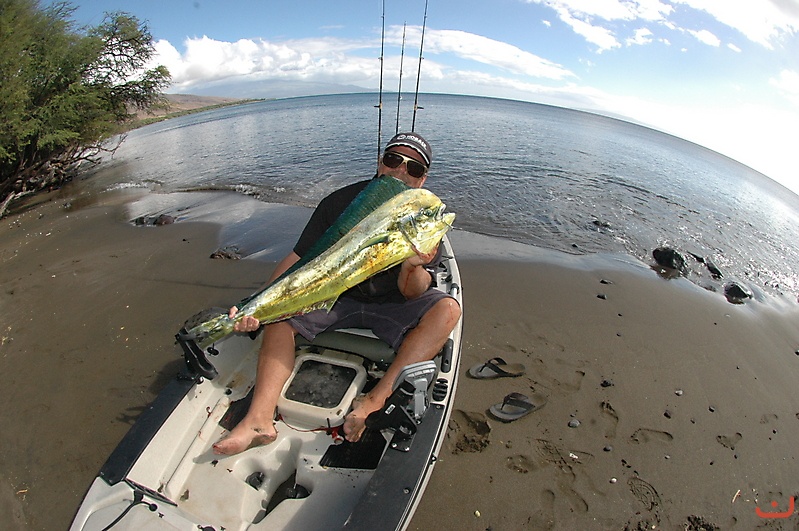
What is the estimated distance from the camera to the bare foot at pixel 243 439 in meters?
2.87

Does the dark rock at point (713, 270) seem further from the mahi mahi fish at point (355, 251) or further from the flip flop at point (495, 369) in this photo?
the mahi mahi fish at point (355, 251)

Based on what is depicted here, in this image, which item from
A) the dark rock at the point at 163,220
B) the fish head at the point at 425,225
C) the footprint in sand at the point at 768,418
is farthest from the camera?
the dark rock at the point at 163,220

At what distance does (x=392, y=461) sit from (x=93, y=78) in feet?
82.9

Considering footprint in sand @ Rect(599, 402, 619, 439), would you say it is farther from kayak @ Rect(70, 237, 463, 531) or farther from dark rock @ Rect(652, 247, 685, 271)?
dark rock @ Rect(652, 247, 685, 271)

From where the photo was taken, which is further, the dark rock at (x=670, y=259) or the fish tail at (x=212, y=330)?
the dark rock at (x=670, y=259)

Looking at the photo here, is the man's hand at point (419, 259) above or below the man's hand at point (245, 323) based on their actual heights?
above

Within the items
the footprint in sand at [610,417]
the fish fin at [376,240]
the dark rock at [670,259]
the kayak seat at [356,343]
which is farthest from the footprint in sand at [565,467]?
the dark rock at [670,259]

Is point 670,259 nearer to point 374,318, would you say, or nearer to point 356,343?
point 374,318

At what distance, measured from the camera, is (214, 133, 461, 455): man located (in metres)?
3.18

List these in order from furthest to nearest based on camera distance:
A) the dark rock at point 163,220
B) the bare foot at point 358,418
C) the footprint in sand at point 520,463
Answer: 1. the dark rock at point 163,220
2. the footprint in sand at point 520,463
3. the bare foot at point 358,418

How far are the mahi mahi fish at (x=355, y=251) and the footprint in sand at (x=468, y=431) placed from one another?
233 centimetres

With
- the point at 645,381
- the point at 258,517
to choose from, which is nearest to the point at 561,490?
the point at 645,381

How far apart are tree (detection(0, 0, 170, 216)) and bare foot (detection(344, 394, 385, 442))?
16519 millimetres

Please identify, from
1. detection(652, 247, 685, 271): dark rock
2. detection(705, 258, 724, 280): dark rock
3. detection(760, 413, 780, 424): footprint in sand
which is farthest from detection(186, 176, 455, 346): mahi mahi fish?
detection(705, 258, 724, 280): dark rock
